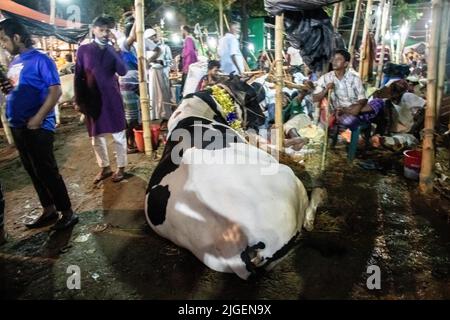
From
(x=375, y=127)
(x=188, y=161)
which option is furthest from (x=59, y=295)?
(x=375, y=127)

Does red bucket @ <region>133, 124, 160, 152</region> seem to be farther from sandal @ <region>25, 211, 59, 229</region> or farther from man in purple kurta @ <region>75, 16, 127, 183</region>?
sandal @ <region>25, 211, 59, 229</region>

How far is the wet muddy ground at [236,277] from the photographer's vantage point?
9.03ft

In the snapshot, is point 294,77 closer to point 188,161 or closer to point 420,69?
point 188,161

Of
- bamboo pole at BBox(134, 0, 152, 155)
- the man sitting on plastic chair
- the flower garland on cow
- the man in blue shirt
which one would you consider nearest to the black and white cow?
the man in blue shirt

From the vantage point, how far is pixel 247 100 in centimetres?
596

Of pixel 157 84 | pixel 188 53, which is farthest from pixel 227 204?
pixel 188 53

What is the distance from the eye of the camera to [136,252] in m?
3.36

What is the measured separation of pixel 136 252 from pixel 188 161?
1.07 metres

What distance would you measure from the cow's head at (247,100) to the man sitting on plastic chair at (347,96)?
3.49ft

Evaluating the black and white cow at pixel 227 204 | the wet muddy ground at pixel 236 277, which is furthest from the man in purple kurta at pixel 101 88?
the black and white cow at pixel 227 204

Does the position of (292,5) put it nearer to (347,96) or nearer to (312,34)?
(312,34)

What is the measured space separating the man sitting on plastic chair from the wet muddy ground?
1.27 metres

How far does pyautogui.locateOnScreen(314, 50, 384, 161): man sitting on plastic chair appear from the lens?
18.4ft
